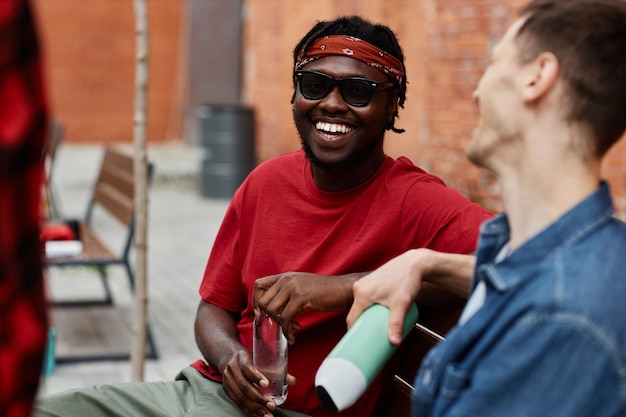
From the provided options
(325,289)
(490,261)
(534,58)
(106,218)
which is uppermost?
(534,58)

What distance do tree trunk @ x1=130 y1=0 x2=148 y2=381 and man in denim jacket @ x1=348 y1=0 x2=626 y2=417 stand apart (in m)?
2.62

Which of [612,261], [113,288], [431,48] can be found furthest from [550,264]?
[431,48]

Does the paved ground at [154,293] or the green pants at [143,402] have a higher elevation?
the green pants at [143,402]

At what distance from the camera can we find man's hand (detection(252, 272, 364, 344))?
7.39 ft

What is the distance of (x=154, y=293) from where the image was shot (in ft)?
23.9

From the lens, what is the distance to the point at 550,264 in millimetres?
1548

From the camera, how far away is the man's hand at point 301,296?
2.25 m

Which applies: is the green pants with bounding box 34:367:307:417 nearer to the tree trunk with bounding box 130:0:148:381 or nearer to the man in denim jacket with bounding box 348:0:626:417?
the man in denim jacket with bounding box 348:0:626:417

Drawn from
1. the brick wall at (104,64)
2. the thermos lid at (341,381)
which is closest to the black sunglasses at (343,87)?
the thermos lid at (341,381)

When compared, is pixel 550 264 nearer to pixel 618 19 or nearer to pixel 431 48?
pixel 618 19

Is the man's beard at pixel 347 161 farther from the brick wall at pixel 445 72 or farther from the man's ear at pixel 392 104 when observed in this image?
the brick wall at pixel 445 72

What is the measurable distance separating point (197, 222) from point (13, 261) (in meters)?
9.38

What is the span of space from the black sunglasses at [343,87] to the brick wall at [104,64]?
1662 cm

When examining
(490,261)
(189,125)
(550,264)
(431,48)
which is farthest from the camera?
(189,125)
